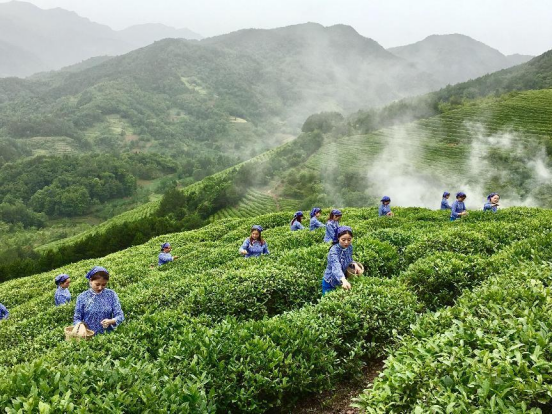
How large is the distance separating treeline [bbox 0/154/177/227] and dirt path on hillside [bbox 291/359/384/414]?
135 metres

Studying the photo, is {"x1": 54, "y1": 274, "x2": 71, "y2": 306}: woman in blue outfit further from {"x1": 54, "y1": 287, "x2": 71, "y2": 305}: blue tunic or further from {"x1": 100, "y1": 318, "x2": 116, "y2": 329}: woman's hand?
{"x1": 100, "y1": 318, "x2": 116, "y2": 329}: woman's hand

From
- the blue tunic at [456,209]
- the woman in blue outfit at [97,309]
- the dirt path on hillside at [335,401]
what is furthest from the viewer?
the blue tunic at [456,209]

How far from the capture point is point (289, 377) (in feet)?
17.4

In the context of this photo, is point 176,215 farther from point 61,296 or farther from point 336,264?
point 336,264

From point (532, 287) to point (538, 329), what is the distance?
1.36 meters

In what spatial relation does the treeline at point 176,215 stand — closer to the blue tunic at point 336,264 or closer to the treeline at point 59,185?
the blue tunic at point 336,264

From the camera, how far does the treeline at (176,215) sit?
3512cm

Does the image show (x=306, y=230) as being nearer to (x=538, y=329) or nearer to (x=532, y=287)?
(x=532, y=287)

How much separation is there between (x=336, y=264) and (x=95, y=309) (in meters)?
5.10

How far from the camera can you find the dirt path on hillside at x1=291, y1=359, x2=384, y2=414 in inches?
215

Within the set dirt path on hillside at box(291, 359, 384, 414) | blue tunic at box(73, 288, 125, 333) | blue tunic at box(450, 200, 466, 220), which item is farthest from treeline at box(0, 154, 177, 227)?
dirt path on hillside at box(291, 359, 384, 414)

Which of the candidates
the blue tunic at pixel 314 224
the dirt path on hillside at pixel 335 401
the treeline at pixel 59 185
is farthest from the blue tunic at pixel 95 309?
the treeline at pixel 59 185

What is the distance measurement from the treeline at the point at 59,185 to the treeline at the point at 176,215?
168 ft

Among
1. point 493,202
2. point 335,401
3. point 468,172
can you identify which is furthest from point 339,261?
point 468,172
